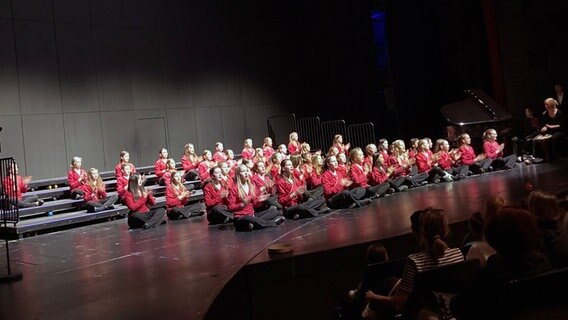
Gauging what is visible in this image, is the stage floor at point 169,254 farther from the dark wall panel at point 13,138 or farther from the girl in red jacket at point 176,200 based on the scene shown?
the dark wall panel at point 13,138

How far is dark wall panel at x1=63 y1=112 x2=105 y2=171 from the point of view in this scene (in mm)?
13758

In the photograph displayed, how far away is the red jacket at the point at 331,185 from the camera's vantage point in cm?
995

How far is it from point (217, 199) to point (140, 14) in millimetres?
7954

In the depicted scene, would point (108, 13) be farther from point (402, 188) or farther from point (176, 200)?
point (402, 188)

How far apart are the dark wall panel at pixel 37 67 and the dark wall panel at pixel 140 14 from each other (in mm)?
2155

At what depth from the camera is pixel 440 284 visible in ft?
10.2

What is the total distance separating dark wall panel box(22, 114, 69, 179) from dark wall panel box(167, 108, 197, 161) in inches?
117

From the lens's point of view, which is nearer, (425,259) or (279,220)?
(425,259)

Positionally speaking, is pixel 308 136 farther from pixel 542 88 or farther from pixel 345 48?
pixel 542 88

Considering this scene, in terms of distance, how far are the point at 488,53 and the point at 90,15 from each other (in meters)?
10.8

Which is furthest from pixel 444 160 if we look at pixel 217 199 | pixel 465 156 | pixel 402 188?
pixel 217 199

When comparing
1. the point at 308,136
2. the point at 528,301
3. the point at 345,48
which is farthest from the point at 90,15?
the point at 528,301

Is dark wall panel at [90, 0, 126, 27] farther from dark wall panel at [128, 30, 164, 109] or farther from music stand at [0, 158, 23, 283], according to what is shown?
music stand at [0, 158, 23, 283]

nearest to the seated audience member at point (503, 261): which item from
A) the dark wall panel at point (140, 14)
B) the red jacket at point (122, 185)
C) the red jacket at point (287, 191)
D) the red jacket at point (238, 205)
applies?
the red jacket at point (238, 205)
